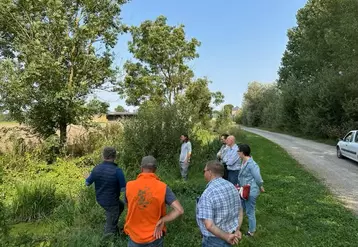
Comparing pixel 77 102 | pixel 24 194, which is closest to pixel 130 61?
pixel 77 102

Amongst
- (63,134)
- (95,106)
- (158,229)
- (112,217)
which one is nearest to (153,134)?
(95,106)

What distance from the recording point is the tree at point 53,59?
40.1 ft

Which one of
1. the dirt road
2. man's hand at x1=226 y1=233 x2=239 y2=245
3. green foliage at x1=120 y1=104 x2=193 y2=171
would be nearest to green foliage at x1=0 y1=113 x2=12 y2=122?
green foliage at x1=120 y1=104 x2=193 y2=171

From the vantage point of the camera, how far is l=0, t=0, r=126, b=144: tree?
1223 centimetres

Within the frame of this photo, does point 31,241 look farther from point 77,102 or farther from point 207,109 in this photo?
point 207,109

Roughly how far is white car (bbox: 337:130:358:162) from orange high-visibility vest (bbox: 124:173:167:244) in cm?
1353

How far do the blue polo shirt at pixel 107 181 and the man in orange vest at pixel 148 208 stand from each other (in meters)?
1.51

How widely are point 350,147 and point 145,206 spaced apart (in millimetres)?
14386

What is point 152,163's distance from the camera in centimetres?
368

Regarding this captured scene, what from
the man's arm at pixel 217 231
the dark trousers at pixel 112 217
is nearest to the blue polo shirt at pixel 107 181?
the dark trousers at pixel 112 217

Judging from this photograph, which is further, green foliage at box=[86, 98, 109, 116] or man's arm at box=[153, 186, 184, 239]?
green foliage at box=[86, 98, 109, 116]

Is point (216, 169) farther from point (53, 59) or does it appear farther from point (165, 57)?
point (165, 57)

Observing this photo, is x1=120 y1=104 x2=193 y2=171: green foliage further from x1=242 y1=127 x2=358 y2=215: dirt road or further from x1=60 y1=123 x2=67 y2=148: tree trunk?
x1=242 y1=127 x2=358 y2=215: dirt road

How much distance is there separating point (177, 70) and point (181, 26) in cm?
493
